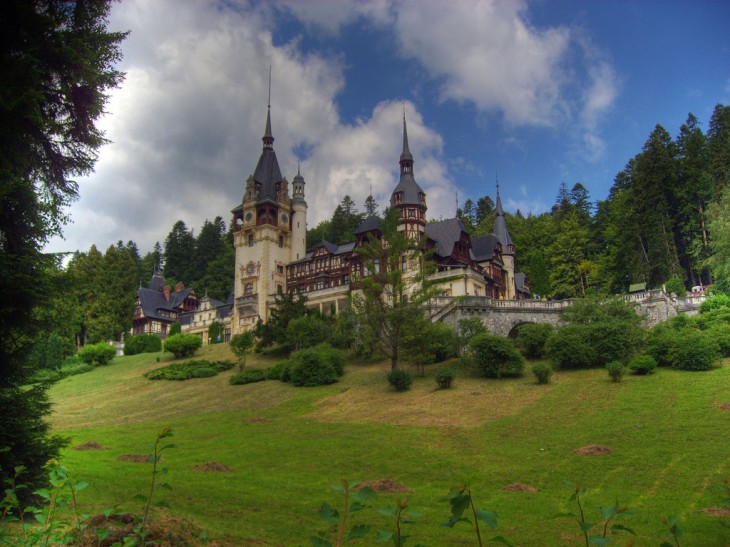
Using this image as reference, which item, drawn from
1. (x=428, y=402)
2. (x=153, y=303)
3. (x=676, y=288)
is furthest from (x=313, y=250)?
(x=428, y=402)

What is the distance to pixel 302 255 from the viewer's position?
75.2 meters

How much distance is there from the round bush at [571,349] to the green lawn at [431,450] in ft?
4.51

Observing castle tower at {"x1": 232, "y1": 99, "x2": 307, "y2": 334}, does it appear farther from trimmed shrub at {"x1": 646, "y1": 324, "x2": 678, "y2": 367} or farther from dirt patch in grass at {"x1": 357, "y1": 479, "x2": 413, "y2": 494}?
dirt patch in grass at {"x1": 357, "y1": 479, "x2": 413, "y2": 494}

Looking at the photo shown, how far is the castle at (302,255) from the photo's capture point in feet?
199

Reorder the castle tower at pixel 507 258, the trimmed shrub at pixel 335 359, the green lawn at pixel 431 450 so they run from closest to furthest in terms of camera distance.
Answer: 1. the green lawn at pixel 431 450
2. the trimmed shrub at pixel 335 359
3. the castle tower at pixel 507 258

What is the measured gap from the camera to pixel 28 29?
483 inches

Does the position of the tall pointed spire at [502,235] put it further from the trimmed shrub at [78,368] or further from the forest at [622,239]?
the trimmed shrub at [78,368]

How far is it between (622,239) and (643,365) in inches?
1467

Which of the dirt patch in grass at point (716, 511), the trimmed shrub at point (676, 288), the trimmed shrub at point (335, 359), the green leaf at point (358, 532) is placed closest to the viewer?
the green leaf at point (358, 532)

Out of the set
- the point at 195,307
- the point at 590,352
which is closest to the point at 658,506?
the point at 590,352

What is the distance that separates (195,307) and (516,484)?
260ft

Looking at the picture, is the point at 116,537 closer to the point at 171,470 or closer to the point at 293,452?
the point at 171,470

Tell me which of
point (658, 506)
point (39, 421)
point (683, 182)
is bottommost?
point (658, 506)

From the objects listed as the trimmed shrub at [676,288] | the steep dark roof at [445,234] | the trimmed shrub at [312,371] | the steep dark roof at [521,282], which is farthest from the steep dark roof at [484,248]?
the trimmed shrub at [312,371]
